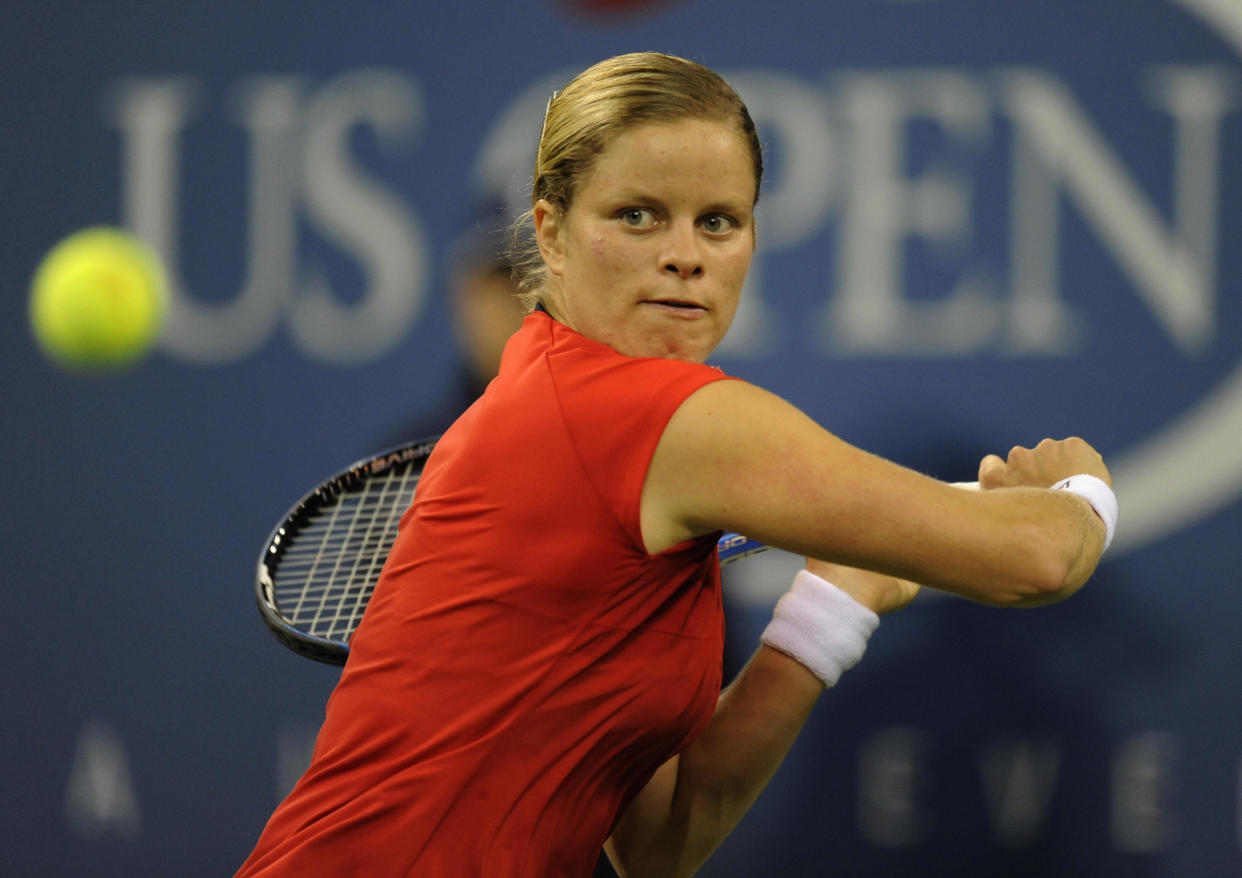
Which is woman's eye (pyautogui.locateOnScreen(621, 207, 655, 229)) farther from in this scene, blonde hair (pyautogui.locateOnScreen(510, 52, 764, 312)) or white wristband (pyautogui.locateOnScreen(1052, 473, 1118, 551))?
white wristband (pyautogui.locateOnScreen(1052, 473, 1118, 551))

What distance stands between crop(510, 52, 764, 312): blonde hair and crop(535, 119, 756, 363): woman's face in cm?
1

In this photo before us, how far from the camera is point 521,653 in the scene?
1.18 metres

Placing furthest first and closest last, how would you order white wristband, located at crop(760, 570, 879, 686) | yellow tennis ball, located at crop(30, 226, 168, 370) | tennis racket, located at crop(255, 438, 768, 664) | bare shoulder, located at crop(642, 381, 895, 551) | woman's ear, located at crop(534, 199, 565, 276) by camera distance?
yellow tennis ball, located at crop(30, 226, 168, 370), tennis racket, located at crop(255, 438, 768, 664), white wristband, located at crop(760, 570, 879, 686), woman's ear, located at crop(534, 199, 565, 276), bare shoulder, located at crop(642, 381, 895, 551)

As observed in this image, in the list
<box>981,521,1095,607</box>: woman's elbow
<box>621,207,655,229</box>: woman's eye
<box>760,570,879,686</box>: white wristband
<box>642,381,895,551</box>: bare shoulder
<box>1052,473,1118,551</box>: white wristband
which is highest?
<box>621,207,655,229</box>: woman's eye

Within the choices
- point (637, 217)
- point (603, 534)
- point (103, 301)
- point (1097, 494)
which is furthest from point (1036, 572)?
point (103, 301)

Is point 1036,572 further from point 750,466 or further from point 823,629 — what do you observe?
point 823,629

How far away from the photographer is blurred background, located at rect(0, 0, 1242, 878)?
9.86 ft

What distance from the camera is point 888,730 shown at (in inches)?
120

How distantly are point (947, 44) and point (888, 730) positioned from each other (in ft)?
5.21

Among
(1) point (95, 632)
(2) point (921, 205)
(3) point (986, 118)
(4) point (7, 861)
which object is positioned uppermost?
(3) point (986, 118)

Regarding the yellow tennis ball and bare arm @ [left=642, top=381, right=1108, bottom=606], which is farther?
the yellow tennis ball

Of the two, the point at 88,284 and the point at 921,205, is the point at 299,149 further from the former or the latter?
the point at 921,205

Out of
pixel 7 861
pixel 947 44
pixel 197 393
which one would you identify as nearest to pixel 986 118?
pixel 947 44

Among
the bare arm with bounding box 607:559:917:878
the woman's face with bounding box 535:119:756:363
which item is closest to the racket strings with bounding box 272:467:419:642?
the bare arm with bounding box 607:559:917:878
